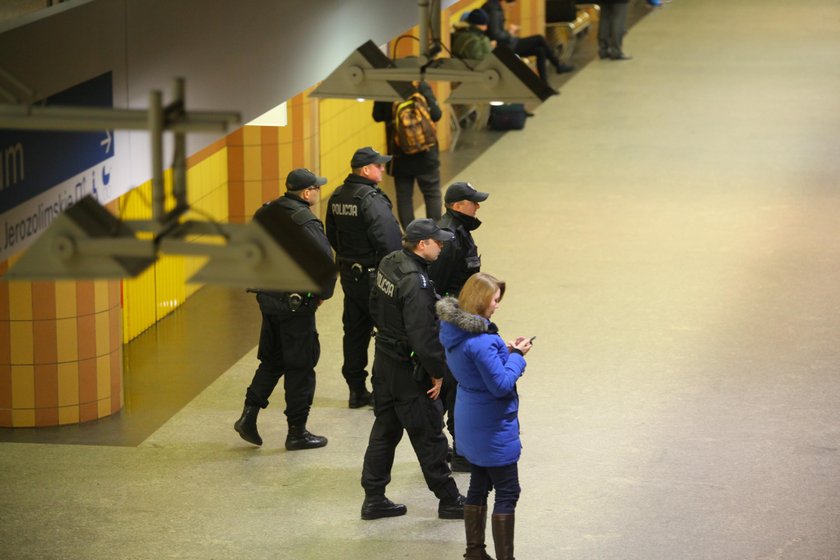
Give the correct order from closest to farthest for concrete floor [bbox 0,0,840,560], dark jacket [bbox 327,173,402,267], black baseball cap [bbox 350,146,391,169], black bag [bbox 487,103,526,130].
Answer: concrete floor [bbox 0,0,840,560]
dark jacket [bbox 327,173,402,267]
black baseball cap [bbox 350,146,391,169]
black bag [bbox 487,103,526,130]

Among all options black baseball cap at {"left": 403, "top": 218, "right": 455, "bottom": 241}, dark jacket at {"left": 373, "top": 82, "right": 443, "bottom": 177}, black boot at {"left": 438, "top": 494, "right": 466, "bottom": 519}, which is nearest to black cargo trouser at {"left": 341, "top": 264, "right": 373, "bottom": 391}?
black baseball cap at {"left": 403, "top": 218, "right": 455, "bottom": 241}

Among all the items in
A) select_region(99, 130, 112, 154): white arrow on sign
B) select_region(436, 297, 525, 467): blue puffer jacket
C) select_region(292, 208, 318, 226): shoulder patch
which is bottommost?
select_region(436, 297, 525, 467): blue puffer jacket

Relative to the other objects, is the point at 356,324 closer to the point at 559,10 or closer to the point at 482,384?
the point at 482,384

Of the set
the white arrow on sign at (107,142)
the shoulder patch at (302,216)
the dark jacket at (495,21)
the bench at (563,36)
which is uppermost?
the dark jacket at (495,21)

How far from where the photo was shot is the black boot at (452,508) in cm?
820

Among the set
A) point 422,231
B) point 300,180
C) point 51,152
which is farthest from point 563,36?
point 51,152

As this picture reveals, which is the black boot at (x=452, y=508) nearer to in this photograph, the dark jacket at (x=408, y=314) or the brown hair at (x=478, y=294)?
the dark jacket at (x=408, y=314)

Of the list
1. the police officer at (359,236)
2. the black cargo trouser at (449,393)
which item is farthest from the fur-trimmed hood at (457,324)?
the police officer at (359,236)

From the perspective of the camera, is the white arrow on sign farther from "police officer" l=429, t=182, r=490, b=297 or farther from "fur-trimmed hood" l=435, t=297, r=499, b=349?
"police officer" l=429, t=182, r=490, b=297

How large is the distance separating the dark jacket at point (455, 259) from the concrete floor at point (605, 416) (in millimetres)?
1131

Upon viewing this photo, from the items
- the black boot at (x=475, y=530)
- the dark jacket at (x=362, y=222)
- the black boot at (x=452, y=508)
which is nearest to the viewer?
the black boot at (x=475, y=530)

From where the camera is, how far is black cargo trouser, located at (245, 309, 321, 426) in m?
9.02

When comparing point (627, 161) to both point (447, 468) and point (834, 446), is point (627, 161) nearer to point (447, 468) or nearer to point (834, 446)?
point (834, 446)

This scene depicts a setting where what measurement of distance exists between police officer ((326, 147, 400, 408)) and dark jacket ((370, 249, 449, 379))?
1319 millimetres
